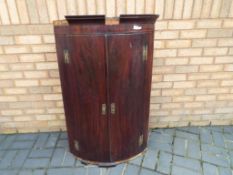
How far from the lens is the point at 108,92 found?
2021 mm

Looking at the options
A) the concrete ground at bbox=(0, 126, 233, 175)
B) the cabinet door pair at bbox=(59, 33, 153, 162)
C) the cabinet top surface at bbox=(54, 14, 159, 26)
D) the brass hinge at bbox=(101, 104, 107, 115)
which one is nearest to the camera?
the cabinet top surface at bbox=(54, 14, 159, 26)

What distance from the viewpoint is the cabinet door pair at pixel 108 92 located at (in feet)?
6.16

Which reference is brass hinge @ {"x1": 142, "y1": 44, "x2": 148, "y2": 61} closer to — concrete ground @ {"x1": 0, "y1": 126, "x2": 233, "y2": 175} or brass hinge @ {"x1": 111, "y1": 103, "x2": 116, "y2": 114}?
brass hinge @ {"x1": 111, "y1": 103, "x2": 116, "y2": 114}

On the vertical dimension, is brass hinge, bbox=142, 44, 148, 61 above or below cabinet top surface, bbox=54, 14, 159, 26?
below

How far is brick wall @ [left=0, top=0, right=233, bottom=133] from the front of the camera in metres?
2.40

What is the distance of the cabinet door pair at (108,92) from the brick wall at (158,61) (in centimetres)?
64

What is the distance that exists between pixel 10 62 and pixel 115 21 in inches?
57.0

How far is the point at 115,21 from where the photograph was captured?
6.17 feet

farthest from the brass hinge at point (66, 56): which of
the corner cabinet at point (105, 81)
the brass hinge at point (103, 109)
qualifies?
the brass hinge at point (103, 109)

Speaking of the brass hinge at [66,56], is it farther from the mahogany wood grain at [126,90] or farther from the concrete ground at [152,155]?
the concrete ground at [152,155]

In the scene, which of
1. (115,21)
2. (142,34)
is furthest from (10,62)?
(142,34)

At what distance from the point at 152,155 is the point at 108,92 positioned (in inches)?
40.7

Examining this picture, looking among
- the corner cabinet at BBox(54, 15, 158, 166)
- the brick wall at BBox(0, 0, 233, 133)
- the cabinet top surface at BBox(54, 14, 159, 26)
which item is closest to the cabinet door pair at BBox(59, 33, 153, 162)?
the corner cabinet at BBox(54, 15, 158, 166)

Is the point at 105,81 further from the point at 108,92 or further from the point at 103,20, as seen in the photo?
the point at 103,20
